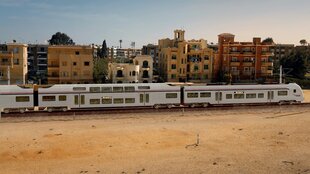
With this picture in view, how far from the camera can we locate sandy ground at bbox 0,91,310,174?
22.8 m

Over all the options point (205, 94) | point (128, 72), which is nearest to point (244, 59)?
point (128, 72)

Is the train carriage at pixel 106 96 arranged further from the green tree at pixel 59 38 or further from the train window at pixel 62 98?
the green tree at pixel 59 38

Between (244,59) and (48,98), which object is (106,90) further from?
(244,59)

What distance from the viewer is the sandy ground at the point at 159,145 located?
74.7 feet

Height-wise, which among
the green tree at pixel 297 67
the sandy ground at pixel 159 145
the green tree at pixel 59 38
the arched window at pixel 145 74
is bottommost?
the sandy ground at pixel 159 145

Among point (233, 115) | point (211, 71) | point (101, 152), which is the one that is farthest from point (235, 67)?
point (101, 152)

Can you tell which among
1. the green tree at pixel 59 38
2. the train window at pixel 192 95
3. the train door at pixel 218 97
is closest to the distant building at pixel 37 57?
the green tree at pixel 59 38

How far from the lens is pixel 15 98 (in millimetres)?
37750

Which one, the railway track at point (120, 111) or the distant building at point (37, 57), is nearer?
the railway track at point (120, 111)

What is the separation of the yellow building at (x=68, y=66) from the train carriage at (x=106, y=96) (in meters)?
30.3

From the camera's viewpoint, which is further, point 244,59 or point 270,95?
point 244,59

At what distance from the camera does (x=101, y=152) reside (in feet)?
84.5

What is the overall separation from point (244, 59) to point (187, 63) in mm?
12814

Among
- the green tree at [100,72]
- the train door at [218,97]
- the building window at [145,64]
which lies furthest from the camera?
the building window at [145,64]
